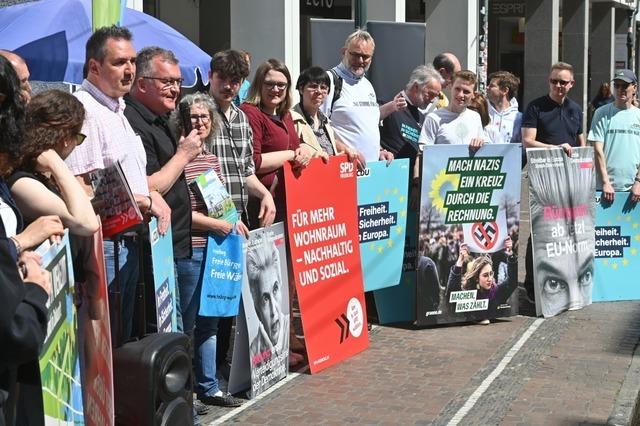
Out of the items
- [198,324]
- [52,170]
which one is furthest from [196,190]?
[52,170]

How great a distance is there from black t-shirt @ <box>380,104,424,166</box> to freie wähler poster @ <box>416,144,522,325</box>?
470 millimetres

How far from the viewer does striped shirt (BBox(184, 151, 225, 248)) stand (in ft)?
19.5

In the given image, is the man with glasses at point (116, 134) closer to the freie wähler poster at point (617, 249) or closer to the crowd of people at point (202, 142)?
the crowd of people at point (202, 142)

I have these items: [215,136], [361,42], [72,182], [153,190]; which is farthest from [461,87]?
[72,182]

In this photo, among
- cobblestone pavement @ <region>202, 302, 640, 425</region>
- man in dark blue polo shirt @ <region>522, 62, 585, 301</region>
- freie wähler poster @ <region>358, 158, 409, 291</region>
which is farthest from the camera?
man in dark blue polo shirt @ <region>522, 62, 585, 301</region>

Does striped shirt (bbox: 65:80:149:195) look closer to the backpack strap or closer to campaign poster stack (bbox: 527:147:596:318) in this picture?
the backpack strap

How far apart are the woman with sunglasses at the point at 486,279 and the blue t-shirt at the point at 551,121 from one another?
1247 millimetres

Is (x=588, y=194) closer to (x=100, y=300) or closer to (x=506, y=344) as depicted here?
(x=506, y=344)

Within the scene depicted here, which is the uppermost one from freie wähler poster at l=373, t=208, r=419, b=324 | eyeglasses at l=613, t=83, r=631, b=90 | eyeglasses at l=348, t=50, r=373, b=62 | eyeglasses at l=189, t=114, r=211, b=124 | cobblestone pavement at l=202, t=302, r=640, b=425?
eyeglasses at l=348, t=50, r=373, b=62

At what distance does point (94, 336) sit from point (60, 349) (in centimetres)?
46

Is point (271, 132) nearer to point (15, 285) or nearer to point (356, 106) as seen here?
point (356, 106)

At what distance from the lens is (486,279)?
28.3ft

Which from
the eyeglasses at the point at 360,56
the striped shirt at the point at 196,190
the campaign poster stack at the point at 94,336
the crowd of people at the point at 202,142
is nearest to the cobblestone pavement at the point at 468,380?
the crowd of people at the point at 202,142

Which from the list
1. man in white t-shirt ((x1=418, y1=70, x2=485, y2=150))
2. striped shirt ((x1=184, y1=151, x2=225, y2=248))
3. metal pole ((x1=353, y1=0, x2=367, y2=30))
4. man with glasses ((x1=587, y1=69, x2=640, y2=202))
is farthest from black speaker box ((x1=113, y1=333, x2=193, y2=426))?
metal pole ((x1=353, y1=0, x2=367, y2=30))
